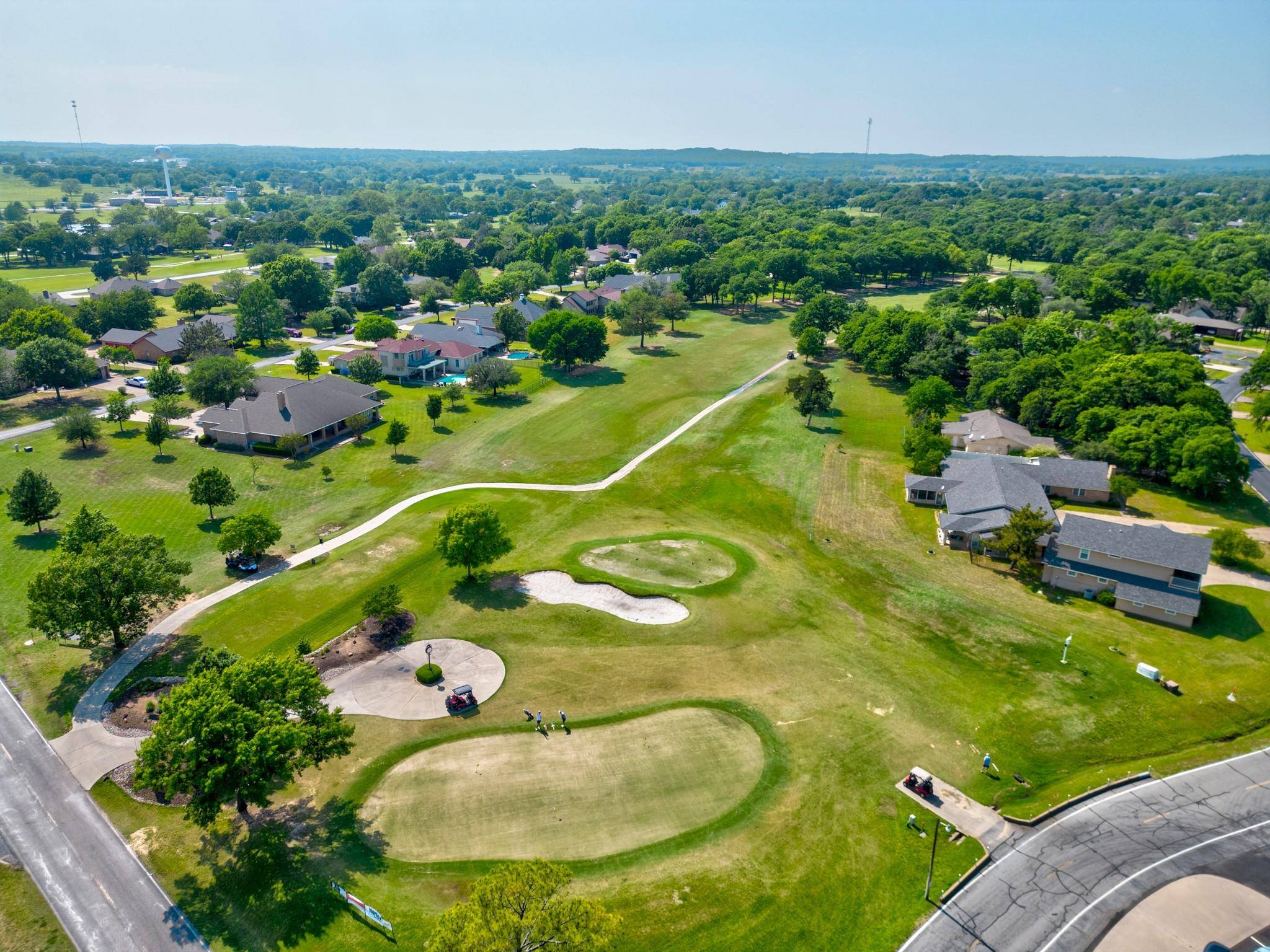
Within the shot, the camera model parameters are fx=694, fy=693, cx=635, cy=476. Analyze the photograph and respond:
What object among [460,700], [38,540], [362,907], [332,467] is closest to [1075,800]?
[460,700]

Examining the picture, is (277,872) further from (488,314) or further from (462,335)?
(488,314)

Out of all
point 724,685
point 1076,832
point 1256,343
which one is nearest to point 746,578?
point 724,685

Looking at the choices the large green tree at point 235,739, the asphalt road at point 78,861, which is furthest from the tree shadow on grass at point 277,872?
the large green tree at point 235,739

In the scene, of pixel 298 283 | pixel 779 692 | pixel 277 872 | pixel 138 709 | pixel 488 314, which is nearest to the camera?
pixel 277 872

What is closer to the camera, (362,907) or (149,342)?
(362,907)

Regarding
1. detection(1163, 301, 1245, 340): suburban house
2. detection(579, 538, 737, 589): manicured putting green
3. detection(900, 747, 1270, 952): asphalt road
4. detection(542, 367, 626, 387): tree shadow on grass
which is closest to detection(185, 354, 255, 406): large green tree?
detection(542, 367, 626, 387): tree shadow on grass

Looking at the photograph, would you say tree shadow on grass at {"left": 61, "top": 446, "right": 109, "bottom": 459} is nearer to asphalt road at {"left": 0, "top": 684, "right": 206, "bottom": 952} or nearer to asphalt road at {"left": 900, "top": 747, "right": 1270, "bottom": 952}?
asphalt road at {"left": 0, "top": 684, "right": 206, "bottom": 952}

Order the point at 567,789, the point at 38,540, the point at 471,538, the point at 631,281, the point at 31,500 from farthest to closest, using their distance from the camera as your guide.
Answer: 1. the point at 631,281
2. the point at 38,540
3. the point at 31,500
4. the point at 471,538
5. the point at 567,789
